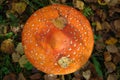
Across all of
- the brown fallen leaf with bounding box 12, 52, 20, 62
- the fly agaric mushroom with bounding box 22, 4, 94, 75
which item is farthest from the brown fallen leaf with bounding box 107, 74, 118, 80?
the brown fallen leaf with bounding box 12, 52, 20, 62

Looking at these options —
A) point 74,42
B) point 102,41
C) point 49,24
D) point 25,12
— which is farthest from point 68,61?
point 25,12

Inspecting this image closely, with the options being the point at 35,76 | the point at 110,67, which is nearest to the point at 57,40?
the point at 35,76

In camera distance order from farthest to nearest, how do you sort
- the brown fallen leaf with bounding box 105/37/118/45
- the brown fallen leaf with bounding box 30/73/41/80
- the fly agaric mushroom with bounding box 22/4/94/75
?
1. the brown fallen leaf with bounding box 105/37/118/45
2. the brown fallen leaf with bounding box 30/73/41/80
3. the fly agaric mushroom with bounding box 22/4/94/75

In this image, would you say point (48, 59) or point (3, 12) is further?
point (3, 12)

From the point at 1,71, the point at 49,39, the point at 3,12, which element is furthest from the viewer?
the point at 3,12

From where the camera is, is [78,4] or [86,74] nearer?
[86,74]

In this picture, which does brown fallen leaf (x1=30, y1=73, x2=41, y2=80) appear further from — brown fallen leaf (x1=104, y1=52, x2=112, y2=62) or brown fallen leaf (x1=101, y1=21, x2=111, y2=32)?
brown fallen leaf (x1=101, y1=21, x2=111, y2=32)

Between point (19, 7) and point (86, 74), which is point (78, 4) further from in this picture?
point (86, 74)

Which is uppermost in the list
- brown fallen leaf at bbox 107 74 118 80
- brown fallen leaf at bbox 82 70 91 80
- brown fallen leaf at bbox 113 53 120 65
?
brown fallen leaf at bbox 113 53 120 65

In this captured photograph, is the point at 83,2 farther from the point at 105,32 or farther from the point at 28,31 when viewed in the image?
the point at 28,31
